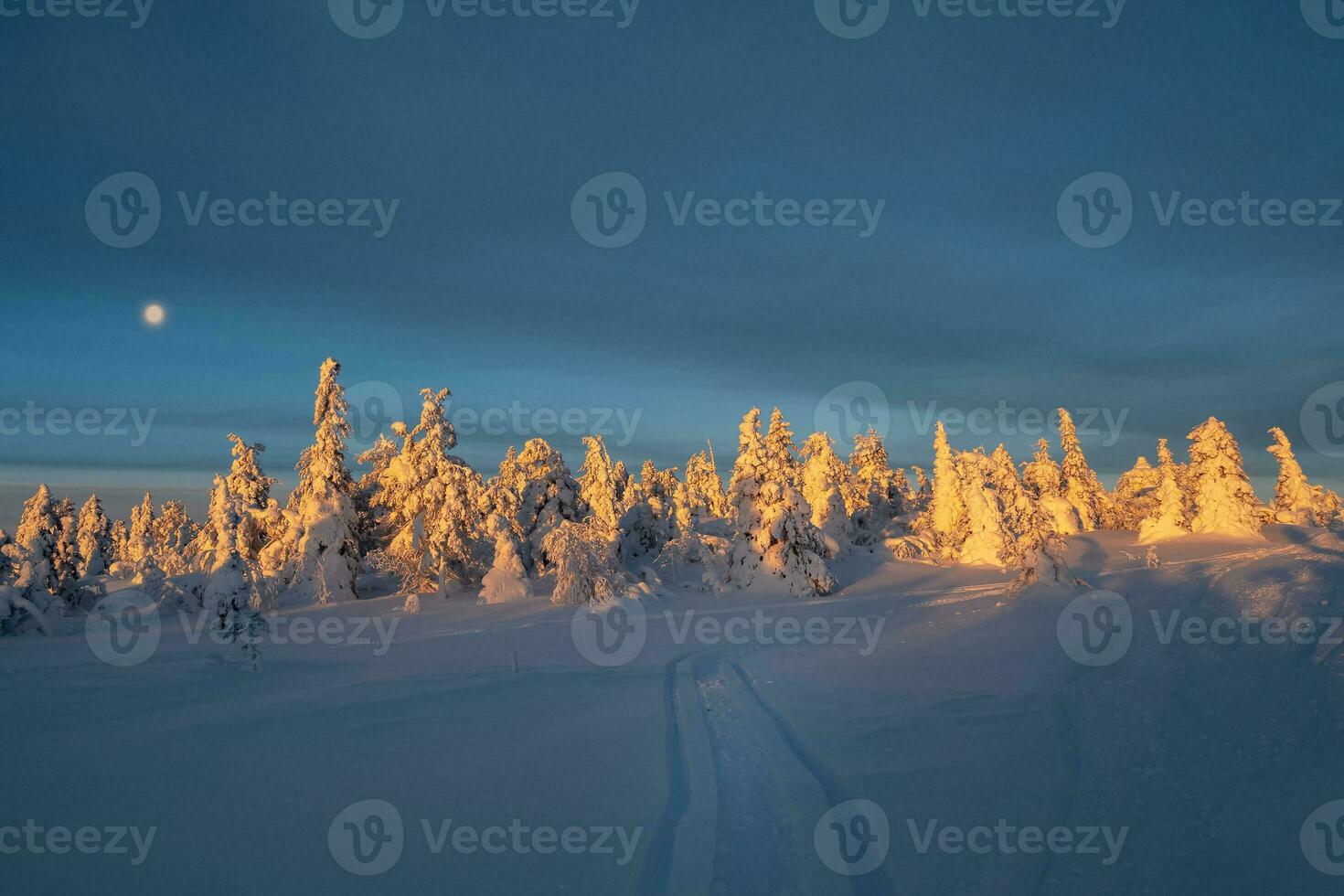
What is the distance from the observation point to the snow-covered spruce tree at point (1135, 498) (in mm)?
75625

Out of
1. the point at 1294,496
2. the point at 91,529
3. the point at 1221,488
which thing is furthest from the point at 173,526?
the point at 1294,496

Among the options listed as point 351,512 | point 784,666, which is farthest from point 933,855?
point 351,512

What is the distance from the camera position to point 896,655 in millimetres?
18500

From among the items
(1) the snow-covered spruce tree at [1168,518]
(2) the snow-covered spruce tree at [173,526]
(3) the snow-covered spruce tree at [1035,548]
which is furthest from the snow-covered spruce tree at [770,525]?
(2) the snow-covered spruce tree at [173,526]

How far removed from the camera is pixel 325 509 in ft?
115

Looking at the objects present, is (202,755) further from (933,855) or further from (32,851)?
(933,855)

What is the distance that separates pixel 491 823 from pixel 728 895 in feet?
9.98

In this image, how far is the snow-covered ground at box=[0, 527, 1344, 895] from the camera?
21.8 ft

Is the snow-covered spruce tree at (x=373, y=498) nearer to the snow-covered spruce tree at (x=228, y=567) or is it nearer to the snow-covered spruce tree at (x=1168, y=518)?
the snow-covered spruce tree at (x=228, y=567)

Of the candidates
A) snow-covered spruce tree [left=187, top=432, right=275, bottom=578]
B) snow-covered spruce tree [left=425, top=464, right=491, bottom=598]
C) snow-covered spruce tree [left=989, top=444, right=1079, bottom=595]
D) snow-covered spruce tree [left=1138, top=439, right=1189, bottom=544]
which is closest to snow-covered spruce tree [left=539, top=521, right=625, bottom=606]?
snow-covered spruce tree [left=425, top=464, right=491, bottom=598]

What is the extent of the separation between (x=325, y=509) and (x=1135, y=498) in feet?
273

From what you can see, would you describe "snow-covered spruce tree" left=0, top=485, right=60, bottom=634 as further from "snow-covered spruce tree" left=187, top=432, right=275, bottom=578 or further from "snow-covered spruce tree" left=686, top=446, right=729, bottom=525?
"snow-covered spruce tree" left=686, top=446, right=729, bottom=525

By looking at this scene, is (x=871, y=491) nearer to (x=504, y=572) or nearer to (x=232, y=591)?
(x=504, y=572)

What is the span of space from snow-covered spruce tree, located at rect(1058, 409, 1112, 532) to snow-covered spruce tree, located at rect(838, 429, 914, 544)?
16718 mm
